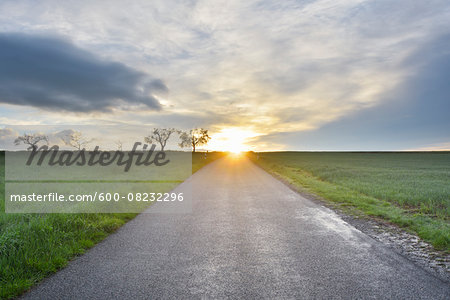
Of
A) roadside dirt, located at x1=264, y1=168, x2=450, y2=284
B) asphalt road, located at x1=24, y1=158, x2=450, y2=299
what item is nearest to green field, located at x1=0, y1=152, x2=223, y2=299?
asphalt road, located at x1=24, y1=158, x2=450, y2=299

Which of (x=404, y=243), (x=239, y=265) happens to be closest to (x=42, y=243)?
(x=239, y=265)

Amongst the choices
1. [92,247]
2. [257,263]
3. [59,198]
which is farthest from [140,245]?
[59,198]

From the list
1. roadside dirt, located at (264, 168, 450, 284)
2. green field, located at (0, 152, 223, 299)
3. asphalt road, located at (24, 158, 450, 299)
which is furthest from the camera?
roadside dirt, located at (264, 168, 450, 284)

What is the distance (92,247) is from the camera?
613cm

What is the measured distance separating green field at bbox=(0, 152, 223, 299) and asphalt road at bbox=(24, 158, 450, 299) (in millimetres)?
297

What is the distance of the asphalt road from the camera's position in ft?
13.4

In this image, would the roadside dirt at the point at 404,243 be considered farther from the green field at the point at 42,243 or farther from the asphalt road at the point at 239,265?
the green field at the point at 42,243

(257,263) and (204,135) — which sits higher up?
(204,135)

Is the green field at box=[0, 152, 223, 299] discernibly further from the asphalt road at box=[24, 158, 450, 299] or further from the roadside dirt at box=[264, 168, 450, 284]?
the roadside dirt at box=[264, 168, 450, 284]

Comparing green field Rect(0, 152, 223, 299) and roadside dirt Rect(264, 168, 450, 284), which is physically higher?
green field Rect(0, 152, 223, 299)

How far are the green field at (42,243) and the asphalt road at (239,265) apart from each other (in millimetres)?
297

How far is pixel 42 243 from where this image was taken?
590 cm

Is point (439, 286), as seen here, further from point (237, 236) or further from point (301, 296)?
point (237, 236)

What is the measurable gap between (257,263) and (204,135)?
103 meters
